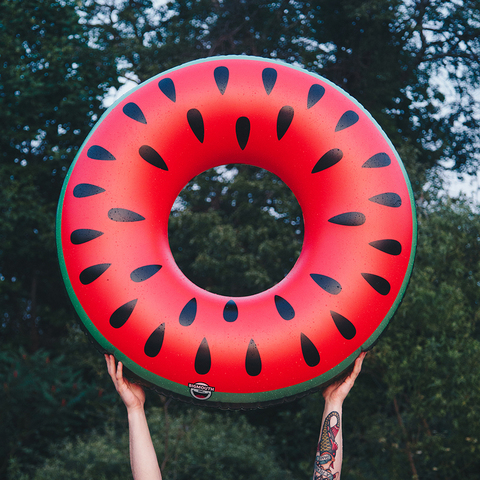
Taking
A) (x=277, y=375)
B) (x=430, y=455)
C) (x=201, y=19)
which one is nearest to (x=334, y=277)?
(x=277, y=375)

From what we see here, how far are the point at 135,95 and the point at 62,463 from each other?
15.4 feet

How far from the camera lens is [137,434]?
2027mm

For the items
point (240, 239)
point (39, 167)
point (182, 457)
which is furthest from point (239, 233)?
point (39, 167)

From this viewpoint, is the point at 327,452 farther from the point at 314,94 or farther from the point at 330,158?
the point at 314,94

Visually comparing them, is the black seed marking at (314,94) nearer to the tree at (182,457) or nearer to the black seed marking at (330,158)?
the black seed marking at (330,158)

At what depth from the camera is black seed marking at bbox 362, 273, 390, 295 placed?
212 centimetres

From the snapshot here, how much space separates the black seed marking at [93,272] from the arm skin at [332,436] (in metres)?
1.12

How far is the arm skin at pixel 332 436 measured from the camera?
2.03 metres

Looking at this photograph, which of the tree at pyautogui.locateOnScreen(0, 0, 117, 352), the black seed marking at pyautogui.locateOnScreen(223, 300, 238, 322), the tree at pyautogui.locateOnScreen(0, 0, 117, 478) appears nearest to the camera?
the black seed marking at pyautogui.locateOnScreen(223, 300, 238, 322)

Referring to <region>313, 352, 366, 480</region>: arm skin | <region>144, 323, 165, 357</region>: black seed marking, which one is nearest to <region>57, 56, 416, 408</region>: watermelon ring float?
<region>144, 323, 165, 357</region>: black seed marking

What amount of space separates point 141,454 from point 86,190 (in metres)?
1.14

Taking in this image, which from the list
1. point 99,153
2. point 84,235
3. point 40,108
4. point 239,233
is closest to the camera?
point 84,235

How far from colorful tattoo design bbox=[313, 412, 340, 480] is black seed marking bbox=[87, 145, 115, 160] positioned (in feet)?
4.92

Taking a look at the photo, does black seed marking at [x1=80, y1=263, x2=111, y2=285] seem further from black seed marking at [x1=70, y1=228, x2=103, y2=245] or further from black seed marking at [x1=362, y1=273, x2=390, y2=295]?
black seed marking at [x1=362, y1=273, x2=390, y2=295]
